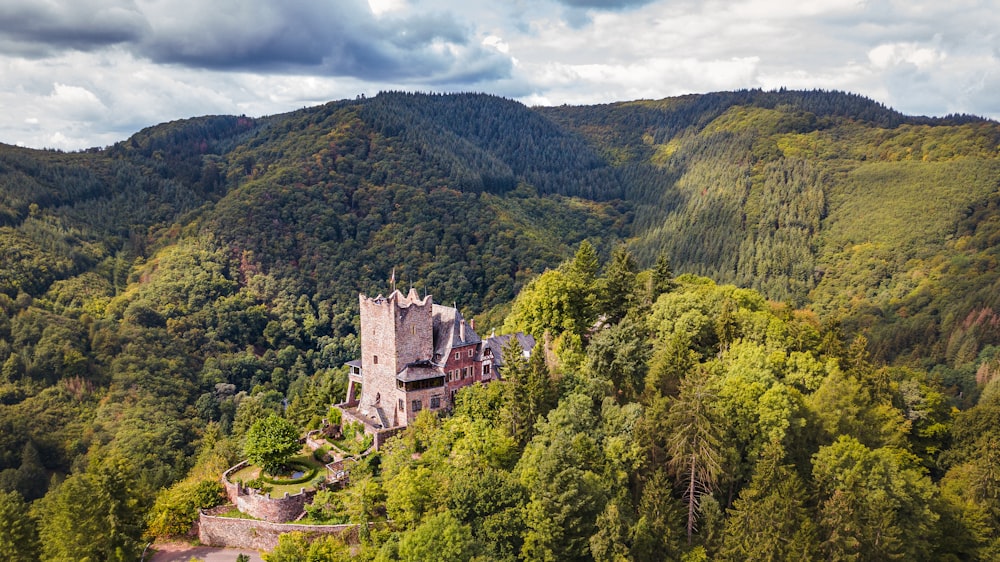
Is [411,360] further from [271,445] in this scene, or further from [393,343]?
[271,445]

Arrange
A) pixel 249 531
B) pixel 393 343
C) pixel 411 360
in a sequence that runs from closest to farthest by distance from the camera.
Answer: pixel 249 531, pixel 393 343, pixel 411 360

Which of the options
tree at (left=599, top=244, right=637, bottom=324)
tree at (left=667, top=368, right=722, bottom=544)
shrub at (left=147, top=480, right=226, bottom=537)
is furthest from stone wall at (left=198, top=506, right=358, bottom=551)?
tree at (left=599, top=244, right=637, bottom=324)

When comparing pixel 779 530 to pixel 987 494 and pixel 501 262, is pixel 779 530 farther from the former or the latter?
pixel 501 262

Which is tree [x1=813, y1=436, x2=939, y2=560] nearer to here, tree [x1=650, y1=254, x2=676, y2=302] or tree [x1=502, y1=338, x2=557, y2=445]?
tree [x1=502, y1=338, x2=557, y2=445]

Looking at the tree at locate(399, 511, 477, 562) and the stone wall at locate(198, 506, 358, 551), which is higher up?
the tree at locate(399, 511, 477, 562)

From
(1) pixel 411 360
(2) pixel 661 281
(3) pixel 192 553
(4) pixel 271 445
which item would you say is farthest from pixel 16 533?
(2) pixel 661 281

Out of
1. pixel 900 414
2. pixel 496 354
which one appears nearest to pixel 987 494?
pixel 900 414
